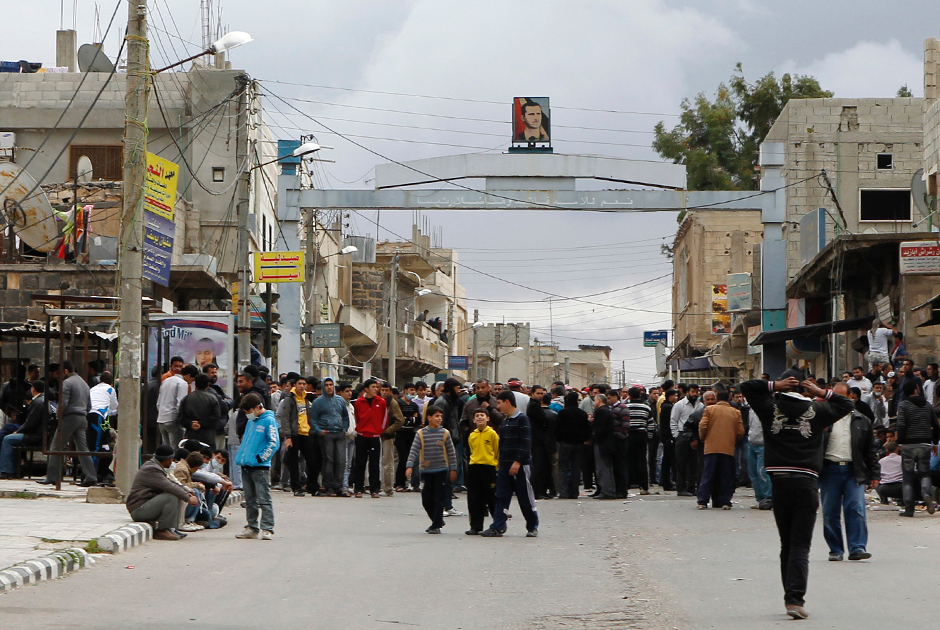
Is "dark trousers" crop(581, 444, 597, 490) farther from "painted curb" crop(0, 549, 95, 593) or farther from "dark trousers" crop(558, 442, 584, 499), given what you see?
"painted curb" crop(0, 549, 95, 593)

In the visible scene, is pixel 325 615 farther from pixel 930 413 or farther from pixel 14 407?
pixel 14 407

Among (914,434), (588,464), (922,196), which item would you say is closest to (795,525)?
(914,434)

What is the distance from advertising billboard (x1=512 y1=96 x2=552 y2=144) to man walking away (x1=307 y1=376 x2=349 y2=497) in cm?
1415

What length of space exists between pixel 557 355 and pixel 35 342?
10941 centimetres

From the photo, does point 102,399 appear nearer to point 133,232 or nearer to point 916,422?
point 133,232

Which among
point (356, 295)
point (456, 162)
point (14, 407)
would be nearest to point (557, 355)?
point (356, 295)

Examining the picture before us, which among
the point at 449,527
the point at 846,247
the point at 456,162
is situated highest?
the point at 456,162

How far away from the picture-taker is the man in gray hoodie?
1792 centimetres

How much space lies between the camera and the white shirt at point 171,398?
17422mm

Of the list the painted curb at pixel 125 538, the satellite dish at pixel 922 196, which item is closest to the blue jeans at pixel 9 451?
the painted curb at pixel 125 538

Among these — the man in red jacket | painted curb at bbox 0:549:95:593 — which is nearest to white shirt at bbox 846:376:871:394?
the man in red jacket

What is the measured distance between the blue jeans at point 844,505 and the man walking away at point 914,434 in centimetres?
490

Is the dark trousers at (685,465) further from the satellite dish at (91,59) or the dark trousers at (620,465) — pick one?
the satellite dish at (91,59)

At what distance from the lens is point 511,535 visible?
568 inches
